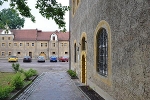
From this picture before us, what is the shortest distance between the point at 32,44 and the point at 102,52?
51.6 m

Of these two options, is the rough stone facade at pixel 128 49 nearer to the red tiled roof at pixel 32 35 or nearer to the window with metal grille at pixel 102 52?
the window with metal grille at pixel 102 52

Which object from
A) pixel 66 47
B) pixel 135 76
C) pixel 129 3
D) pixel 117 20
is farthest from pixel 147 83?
pixel 66 47

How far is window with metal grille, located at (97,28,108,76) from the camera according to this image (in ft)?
30.5

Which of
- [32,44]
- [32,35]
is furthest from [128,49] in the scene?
[32,35]

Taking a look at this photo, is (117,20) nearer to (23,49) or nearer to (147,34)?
(147,34)

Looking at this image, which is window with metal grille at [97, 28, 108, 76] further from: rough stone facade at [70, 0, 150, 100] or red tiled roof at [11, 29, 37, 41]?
red tiled roof at [11, 29, 37, 41]

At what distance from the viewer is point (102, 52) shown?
388 inches

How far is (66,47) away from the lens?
59.8 metres

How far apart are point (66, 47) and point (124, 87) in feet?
176

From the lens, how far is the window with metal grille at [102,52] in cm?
930

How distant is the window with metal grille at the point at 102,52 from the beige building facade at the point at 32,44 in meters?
49.0

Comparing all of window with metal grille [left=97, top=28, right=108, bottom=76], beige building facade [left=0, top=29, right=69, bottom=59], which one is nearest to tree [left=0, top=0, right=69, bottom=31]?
window with metal grille [left=97, top=28, right=108, bottom=76]

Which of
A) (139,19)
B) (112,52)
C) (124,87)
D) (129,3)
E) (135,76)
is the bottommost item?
(124,87)

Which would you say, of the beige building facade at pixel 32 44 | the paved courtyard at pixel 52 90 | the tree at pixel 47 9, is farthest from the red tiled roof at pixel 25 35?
the tree at pixel 47 9
